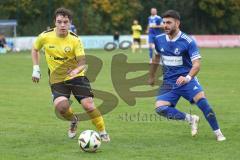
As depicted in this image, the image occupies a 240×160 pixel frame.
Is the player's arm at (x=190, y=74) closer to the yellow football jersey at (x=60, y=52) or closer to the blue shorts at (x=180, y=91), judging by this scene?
the blue shorts at (x=180, y=91)

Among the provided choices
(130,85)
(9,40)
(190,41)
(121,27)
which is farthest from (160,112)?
(121,27)

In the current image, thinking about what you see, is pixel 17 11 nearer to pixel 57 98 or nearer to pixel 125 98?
pixel 125 98

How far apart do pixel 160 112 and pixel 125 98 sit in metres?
5.16

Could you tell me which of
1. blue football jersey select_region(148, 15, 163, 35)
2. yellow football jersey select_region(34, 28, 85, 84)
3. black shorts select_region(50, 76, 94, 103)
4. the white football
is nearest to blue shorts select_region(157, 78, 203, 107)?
black shorts select_region(50, 76, 94, 103)

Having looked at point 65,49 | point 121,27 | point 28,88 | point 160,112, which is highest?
point 65,49

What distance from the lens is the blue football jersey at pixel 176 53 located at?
898cm

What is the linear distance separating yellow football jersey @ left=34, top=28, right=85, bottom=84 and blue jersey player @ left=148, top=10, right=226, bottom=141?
50.4 inches

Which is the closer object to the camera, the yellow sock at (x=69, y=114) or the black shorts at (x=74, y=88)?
the black shorts at (x=74, y=88)

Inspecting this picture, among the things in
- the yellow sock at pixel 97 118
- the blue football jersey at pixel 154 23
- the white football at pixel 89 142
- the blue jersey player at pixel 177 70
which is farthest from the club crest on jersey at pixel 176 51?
the blue football jersey at pixel 154 23

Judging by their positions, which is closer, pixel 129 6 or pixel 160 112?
pixel 160 112

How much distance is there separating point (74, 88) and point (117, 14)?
152 feet

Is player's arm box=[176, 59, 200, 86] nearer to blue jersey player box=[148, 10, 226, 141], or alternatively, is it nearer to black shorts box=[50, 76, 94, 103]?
blue jersey player box=[148, 10, 226, 141]

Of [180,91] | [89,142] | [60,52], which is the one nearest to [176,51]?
[180,91]

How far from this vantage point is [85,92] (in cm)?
884
